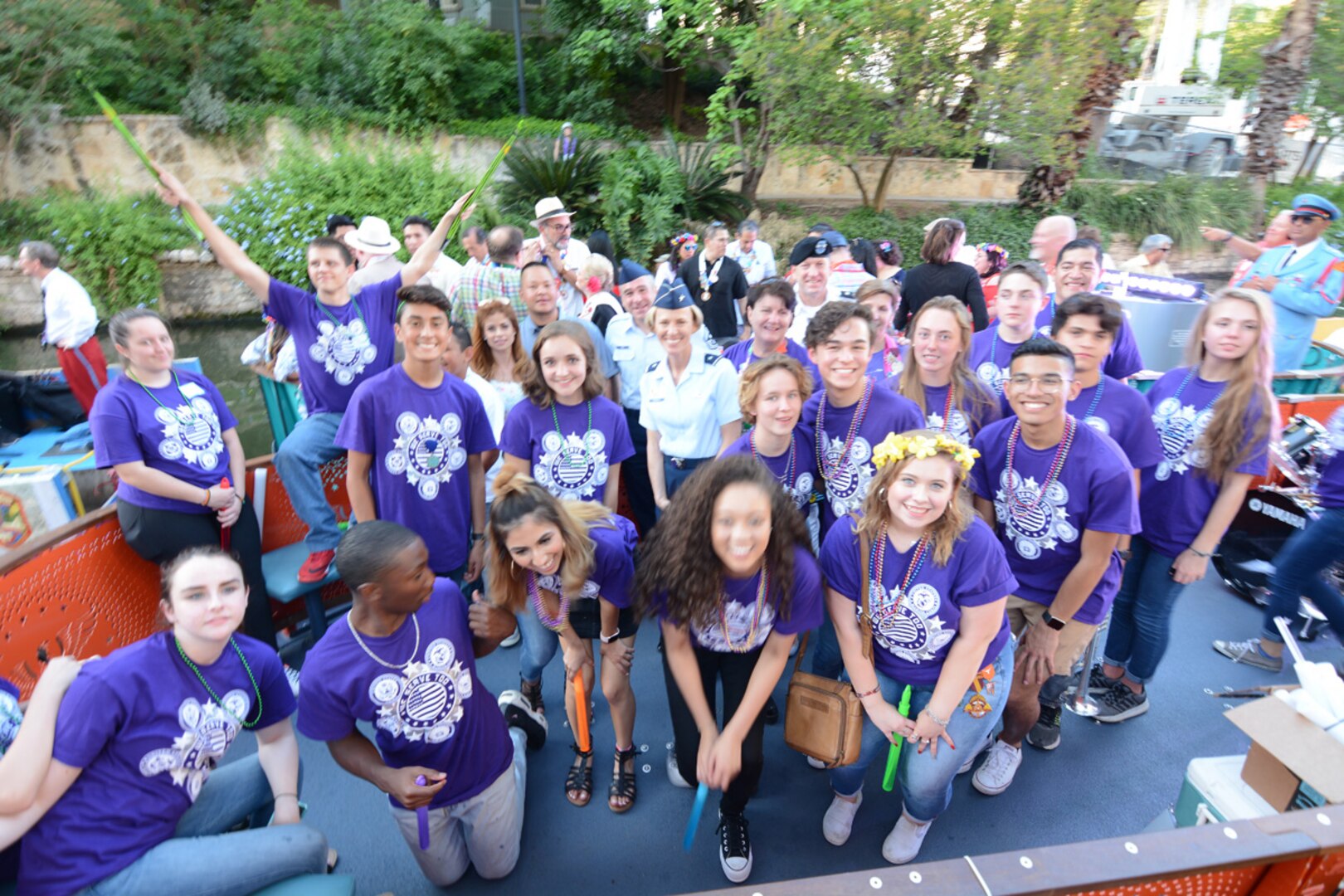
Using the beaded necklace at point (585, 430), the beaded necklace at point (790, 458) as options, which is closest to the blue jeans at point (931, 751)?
the beaded necklace at point (790, 458)

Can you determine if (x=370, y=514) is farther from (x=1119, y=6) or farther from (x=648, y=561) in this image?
(x=1119, y=6)

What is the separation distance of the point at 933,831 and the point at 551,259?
4.07 metres

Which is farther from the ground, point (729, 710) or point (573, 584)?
point (573, 584)

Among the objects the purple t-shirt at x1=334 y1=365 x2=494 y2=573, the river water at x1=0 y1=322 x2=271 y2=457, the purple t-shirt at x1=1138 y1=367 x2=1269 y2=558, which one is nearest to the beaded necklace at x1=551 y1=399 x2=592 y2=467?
the purple t-shirt at x1=334 y1=365 x2=494 y2=573

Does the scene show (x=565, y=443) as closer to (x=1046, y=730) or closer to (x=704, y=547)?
(x=704, y=547)

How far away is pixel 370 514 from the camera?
3.03m

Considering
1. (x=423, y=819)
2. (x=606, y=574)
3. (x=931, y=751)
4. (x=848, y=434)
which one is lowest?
(x=423, y=819)

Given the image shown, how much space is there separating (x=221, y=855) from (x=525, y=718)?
1302mm

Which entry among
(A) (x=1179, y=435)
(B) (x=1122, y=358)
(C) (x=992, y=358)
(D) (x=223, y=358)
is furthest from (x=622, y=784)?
(D) (x=223, y=358)

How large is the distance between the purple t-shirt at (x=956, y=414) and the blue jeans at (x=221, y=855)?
271 centimetres

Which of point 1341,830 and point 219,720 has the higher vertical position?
point 1341,830

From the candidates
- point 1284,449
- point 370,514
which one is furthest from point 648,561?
point 1284,449

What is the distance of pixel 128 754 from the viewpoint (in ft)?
6.07

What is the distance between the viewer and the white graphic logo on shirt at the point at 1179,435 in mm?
2854
